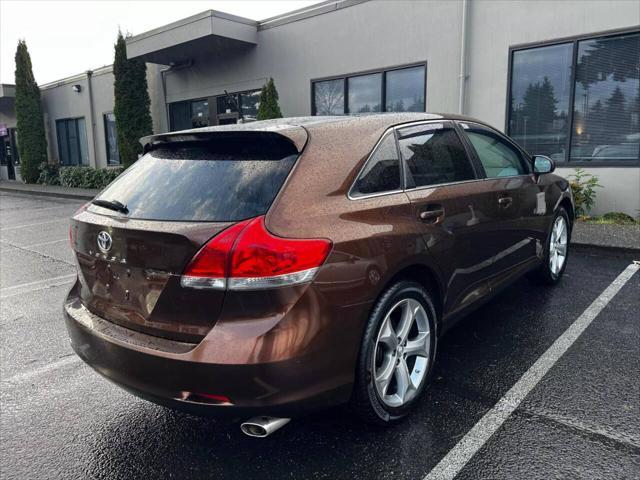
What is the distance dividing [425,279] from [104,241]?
1.75 metres

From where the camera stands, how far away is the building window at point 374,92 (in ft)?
34.0

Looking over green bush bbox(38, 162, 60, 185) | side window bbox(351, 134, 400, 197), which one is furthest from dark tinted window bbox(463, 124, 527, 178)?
green bush bbox(38, 162, 60, 185)

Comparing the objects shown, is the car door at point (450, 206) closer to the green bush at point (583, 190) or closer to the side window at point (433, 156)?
the side window at point (433, 156)

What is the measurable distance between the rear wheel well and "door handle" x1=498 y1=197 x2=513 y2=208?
3.54 feet

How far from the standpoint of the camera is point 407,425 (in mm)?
2672

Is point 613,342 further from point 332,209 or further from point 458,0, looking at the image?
point 458,0

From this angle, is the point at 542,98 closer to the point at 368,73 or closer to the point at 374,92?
the point at 374,92

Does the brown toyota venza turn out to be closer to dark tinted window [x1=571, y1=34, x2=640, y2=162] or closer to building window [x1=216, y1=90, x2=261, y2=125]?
dark tinted window [x1=571, y1=34, x2=640, y2=162]

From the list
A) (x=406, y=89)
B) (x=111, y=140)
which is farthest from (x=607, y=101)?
(x=111, y=140)

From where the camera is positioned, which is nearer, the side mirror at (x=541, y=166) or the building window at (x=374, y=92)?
the side mirror at (x=541, y=166)

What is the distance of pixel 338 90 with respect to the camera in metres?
11.7

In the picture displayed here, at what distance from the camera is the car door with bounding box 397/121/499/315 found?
288 centimetres

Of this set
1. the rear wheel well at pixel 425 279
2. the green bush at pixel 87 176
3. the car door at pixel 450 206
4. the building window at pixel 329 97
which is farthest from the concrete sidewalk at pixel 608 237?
the green bush at pixel 87 176

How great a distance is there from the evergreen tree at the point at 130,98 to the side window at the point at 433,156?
1462cm
